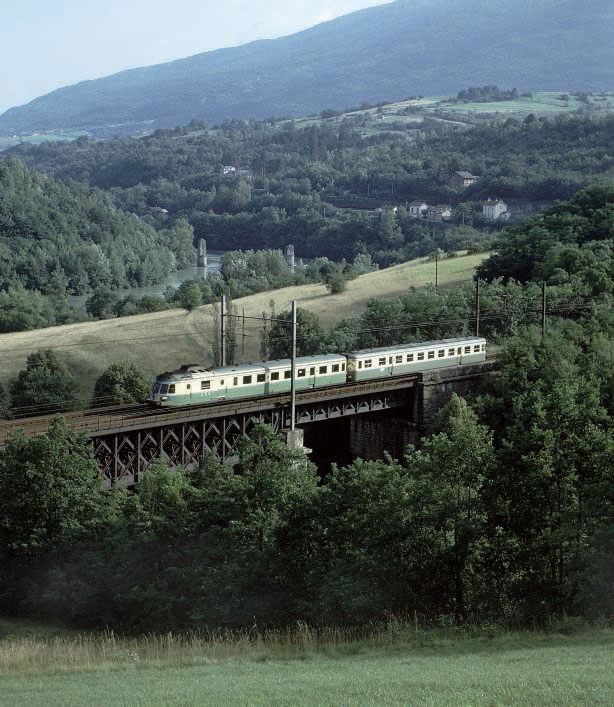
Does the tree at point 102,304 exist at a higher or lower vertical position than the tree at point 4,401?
lower

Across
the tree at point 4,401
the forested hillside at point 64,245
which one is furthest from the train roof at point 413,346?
the forested hillside at point 64,245

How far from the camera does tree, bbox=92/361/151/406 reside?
5675 cm

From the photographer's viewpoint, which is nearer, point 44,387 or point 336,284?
point 44,387

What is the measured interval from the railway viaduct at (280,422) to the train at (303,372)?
41cm

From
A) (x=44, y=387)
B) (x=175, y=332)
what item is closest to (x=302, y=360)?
(x=44, y=387)

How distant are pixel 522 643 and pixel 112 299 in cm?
9550

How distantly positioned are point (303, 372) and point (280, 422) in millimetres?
2770

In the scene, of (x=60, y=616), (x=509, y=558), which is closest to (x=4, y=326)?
(x=60, y=616)

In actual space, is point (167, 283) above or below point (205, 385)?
below

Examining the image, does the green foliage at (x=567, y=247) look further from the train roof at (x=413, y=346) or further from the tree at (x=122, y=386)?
the tree at (x=122, y=386)

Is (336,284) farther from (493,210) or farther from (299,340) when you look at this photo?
(493,210)

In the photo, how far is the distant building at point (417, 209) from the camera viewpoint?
193m

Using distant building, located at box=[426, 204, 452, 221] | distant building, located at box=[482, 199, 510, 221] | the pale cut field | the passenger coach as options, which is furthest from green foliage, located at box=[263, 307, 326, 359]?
distant building, located at box=[426, 204, 452, 221]

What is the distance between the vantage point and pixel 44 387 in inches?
2334
